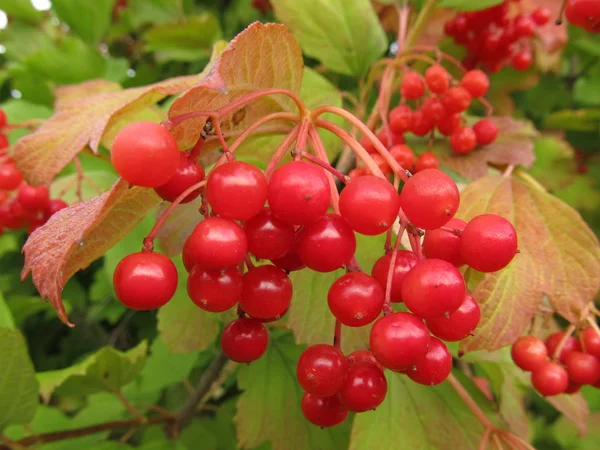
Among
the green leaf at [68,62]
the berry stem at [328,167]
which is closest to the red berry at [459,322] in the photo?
the berry stem at [328,167]

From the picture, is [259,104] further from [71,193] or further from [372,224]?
[71,193]

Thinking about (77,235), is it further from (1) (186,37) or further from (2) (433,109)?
(1) (186,37)

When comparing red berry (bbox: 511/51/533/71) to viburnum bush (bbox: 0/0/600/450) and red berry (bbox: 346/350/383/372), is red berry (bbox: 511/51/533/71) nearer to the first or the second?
viburnum bush (bbox: 0/0/600/450)

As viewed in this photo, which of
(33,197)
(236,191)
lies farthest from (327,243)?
(33,197)

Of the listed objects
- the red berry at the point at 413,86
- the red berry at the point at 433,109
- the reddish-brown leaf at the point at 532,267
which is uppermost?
the red berry at the point at 413,86

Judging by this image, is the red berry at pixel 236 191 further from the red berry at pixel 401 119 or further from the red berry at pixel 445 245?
the red berry at pixel 401 119

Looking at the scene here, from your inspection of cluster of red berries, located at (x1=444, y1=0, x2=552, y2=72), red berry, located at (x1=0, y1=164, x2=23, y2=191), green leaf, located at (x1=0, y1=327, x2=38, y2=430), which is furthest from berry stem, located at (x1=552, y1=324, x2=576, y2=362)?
red berry, located at (x1=0, y1=164, x2=23, y2=191)

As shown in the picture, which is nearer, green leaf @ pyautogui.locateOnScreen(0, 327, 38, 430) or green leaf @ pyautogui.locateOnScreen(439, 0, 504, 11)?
green leaf @ pyautogui.locateOnScreen(0, 327, 38, 430)
